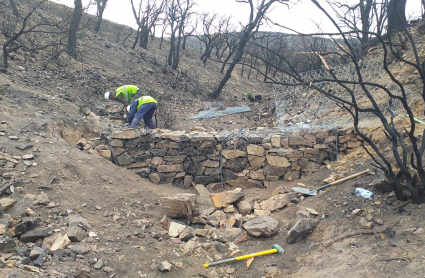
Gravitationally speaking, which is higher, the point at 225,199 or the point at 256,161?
the point at 256,161

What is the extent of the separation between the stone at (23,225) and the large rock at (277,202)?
8.63ft

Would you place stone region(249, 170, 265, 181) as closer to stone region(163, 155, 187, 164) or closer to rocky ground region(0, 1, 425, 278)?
rocky ground region(0, 1, 425, 278)

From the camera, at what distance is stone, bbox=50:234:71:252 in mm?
2562

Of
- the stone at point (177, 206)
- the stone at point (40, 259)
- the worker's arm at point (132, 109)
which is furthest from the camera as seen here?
the worker's arm at point (132, 109)

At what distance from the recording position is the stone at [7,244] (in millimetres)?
2340

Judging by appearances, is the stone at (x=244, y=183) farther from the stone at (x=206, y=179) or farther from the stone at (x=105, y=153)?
the stone at (x=105, y=153)

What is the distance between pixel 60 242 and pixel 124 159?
2509mm

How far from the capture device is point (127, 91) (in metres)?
6.54

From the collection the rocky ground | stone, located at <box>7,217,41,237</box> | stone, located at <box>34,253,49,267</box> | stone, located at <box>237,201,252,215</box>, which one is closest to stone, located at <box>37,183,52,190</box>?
the rocky ground

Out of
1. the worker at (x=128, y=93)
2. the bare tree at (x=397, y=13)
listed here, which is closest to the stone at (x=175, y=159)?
the worker at (x=128, y=93)

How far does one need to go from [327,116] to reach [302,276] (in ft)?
16.4

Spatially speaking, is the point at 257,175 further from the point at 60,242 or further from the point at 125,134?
the point at 60,242

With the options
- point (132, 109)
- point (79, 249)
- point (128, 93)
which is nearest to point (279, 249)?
point (79, 249)

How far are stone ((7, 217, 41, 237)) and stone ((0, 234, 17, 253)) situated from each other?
20cm
